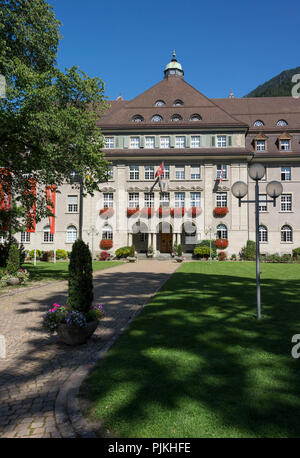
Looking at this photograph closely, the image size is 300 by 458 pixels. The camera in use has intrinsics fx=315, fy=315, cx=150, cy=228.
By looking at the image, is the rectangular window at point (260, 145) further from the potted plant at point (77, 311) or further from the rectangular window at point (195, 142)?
the potted plant at point (77, 311)

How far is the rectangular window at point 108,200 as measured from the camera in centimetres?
3794

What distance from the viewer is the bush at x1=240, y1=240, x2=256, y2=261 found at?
3434 centimetres

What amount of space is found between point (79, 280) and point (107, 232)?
31.1 metres

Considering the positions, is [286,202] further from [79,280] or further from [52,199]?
[79,280]

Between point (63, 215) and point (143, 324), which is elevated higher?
point (63, 215)

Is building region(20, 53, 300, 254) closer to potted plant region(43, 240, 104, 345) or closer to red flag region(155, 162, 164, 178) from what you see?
red flag region(155, 162, 164, 178)

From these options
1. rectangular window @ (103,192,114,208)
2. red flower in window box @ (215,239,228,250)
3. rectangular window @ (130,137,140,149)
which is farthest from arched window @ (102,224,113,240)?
red flower in window box @ (215,239,228,250)

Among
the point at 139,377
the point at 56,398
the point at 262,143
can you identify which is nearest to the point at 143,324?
the point at 139,377

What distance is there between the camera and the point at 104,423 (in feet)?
11.8

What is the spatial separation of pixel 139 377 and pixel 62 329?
8.19ft

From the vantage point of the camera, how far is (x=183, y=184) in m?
37.1
